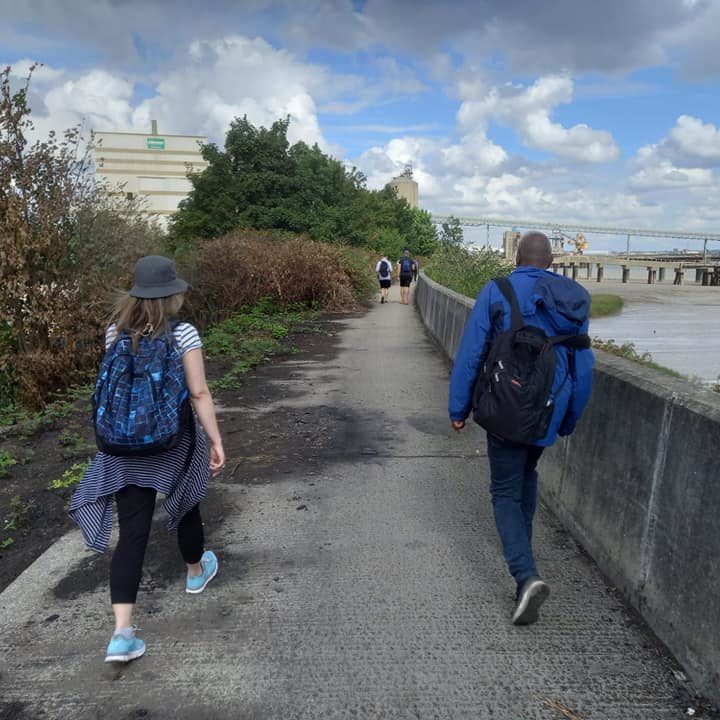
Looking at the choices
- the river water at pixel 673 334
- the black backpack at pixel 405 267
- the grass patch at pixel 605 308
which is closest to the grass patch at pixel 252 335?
the black backpack at pixel 405 267

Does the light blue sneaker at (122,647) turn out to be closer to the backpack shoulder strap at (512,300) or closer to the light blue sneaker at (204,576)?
the light blue sneaker at (204,576)

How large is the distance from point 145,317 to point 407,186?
100 metres

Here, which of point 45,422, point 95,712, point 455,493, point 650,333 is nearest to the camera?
point 95,712

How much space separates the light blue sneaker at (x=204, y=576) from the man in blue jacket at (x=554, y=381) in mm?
1493

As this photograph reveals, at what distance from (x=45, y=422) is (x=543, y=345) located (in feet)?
18.4

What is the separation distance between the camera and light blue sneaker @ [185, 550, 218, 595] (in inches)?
132

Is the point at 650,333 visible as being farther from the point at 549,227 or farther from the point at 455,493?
the point at 549,227

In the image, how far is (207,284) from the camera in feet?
55.6

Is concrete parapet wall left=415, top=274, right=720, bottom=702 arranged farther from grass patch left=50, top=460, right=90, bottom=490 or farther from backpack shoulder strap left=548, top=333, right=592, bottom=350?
grass patch left=50, top=460, right=90, bottom=490

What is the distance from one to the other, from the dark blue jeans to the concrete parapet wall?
19.3 inches

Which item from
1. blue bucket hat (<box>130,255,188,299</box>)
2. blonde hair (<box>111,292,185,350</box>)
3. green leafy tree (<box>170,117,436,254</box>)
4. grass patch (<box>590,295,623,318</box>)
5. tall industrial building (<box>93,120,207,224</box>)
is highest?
tall industrial building (<box>93,120,207,224</box>)

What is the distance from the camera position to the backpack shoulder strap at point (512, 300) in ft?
9.53

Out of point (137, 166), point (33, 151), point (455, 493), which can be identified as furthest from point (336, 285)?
point (137, 166)

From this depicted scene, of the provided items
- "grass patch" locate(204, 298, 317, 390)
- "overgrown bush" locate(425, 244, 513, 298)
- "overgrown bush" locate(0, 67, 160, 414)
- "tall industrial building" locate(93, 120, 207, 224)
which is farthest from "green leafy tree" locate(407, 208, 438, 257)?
"overgrown bush" locate(0, 67, 160, 414)
